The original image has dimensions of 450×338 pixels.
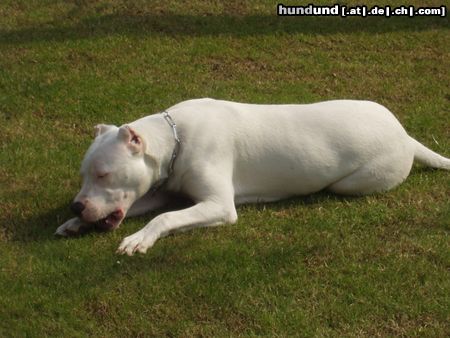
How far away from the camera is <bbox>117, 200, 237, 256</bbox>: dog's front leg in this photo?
5449 mm

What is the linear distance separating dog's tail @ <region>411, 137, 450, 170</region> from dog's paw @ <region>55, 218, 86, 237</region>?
2714 mm

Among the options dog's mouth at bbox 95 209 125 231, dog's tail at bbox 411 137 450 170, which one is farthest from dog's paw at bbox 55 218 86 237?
dog's tail at bbox 411 137 450 170

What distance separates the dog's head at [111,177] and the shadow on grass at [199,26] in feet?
14.3

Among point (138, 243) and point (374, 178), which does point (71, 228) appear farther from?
point (374, 178)

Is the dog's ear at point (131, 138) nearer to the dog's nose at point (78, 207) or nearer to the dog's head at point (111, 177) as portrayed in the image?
the dog's head at point (111, 177)

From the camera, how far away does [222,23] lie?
10289 mm

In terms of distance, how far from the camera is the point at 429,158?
267 inches

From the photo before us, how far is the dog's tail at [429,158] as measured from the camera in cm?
673

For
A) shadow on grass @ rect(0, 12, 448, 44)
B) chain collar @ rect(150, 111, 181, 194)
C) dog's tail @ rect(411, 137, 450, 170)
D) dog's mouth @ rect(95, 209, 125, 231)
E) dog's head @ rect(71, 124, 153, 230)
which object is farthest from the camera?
shadow on grass @ rect(0, 12, 448, 44)

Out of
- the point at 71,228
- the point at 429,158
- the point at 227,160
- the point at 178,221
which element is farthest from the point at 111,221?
the point at 429,158

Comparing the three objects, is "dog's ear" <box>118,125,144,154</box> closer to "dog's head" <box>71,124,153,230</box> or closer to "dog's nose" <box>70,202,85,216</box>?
"dog's head" <box>71,124,153,230</box>

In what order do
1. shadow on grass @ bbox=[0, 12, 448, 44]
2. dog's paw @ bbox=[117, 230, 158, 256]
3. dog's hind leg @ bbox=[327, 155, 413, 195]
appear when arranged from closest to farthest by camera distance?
dog's paw @ bbox=[117, 230, 158, 256] < dog's hind leg @ bbox=[327, 155, 413, 195] < shadow on grass @ bbox=[0, 12, 448, 44]

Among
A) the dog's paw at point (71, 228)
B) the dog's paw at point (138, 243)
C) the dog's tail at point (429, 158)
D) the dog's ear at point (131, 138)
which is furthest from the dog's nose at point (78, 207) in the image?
the dog's tail at point (429, 158)

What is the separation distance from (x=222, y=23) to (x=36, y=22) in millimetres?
2217
